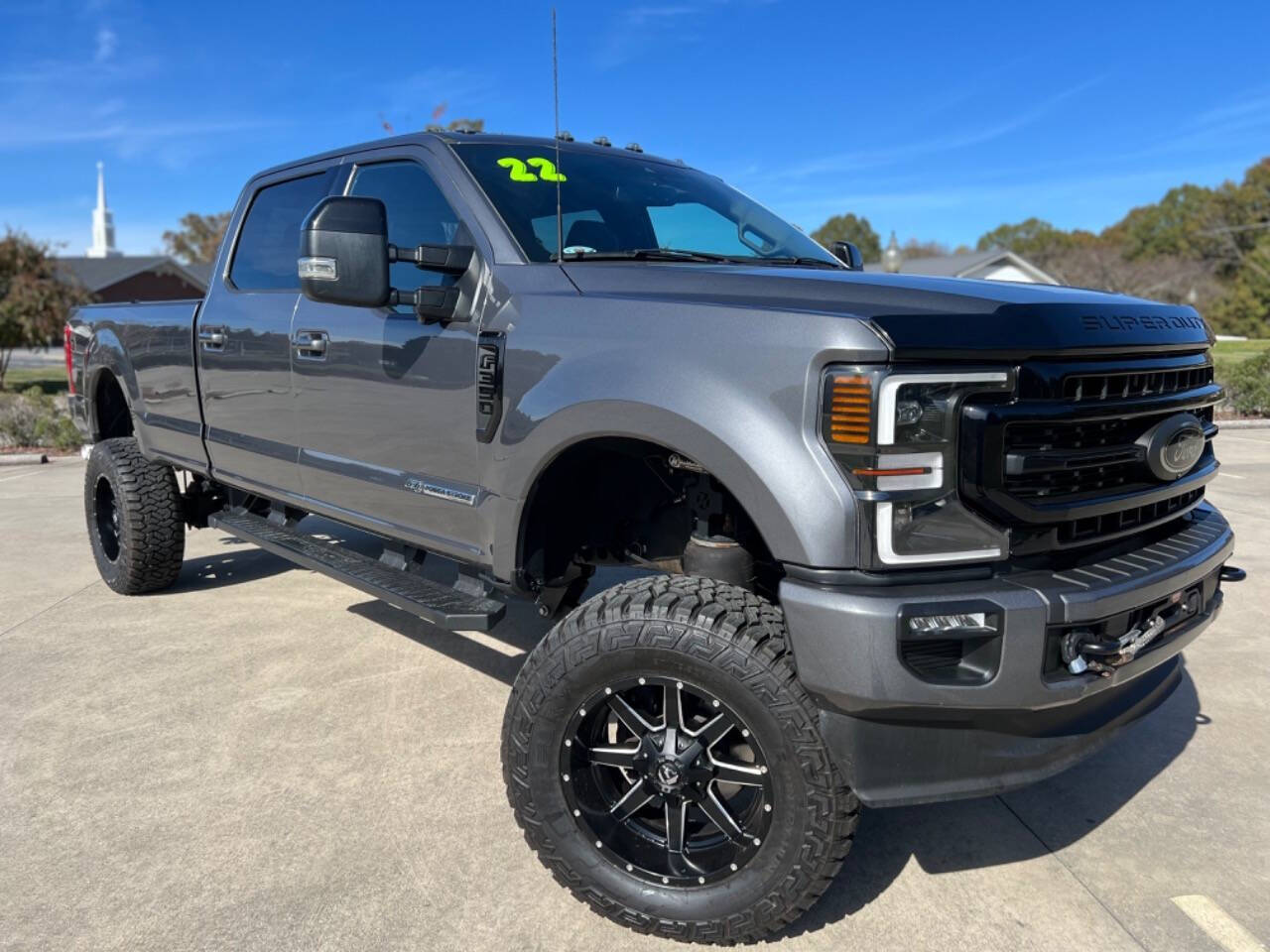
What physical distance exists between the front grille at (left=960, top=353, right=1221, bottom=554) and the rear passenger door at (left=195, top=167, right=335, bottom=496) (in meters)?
2.74

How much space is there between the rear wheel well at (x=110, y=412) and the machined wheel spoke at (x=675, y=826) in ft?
15.3

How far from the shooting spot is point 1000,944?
241 cm

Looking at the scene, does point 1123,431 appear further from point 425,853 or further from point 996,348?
point 425,853

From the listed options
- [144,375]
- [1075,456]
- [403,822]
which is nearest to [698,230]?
[1075,456]

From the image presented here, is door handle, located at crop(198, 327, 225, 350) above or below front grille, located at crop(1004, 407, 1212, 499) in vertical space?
above

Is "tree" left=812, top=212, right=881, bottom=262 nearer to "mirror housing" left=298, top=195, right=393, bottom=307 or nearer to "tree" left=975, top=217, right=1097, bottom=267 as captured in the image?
"tree" left=975, top=217, right=1097, bottom=267

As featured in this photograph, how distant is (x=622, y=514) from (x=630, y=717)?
2.89 feet

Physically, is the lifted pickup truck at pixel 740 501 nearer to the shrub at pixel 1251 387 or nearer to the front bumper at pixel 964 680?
the front bumper at pixel 964 680

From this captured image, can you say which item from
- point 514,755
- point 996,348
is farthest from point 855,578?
point 514,755

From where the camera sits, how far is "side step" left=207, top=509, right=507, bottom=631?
3.02 metres

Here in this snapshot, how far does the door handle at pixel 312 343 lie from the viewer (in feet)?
11.7

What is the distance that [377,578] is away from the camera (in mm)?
3512

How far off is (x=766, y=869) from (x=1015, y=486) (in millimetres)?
1048

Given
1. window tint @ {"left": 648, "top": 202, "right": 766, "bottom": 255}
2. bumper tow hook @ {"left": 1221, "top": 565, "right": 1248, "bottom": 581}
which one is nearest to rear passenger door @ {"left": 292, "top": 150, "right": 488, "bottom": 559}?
Result: window tint @ {"left": 648, "top": 202, "right": 766, "bottom": 255}
